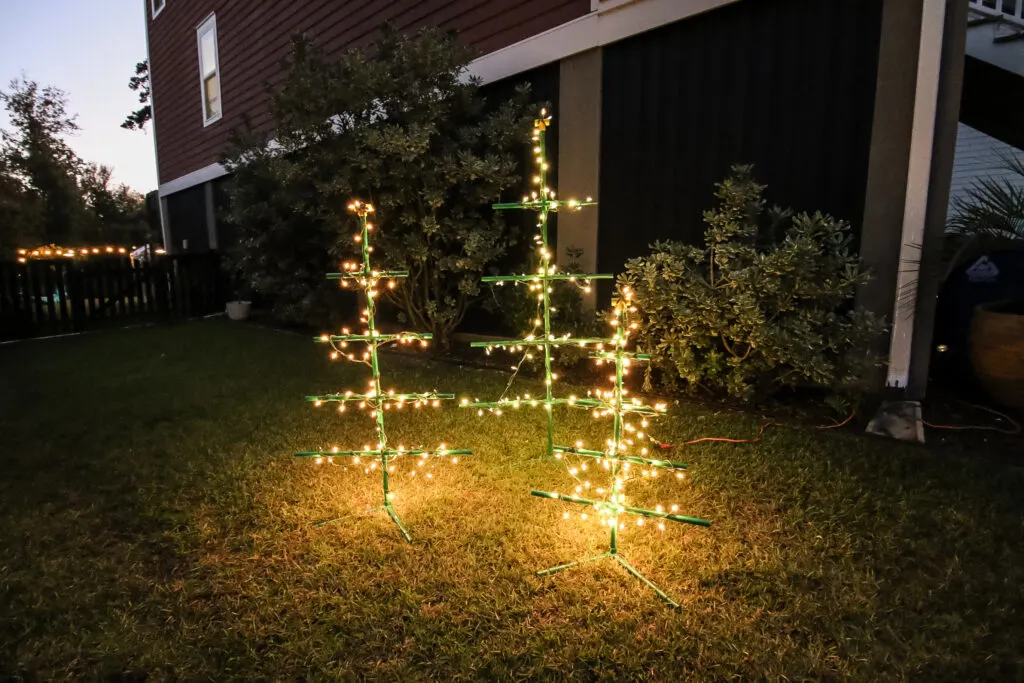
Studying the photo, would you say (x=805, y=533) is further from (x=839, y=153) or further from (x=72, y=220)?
(x=72, y=220)

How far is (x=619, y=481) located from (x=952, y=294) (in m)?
4.30

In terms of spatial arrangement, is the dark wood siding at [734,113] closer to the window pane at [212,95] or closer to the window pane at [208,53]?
the window pane at [212,95]

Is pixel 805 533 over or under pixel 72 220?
under

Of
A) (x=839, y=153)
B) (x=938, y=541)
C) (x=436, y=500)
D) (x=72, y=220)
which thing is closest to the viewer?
(x=938, y=541)

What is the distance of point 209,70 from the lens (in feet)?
40.1

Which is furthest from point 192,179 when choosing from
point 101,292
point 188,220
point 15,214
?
point 15,214

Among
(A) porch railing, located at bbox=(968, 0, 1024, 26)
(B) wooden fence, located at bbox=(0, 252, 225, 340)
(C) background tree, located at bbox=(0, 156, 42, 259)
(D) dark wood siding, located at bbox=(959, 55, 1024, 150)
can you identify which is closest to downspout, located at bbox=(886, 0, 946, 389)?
(A) porch railing, located at bbox=(968, 0, 1024, 26)

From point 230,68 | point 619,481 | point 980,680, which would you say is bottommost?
point 980,680

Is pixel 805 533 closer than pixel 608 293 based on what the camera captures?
Yes

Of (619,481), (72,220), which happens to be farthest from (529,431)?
(72,220)

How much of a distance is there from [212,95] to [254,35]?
261cm

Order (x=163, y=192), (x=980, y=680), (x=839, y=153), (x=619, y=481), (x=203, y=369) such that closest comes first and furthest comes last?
(x=980, y=680), (x=619, y=481), (x=839, y=153), (x=203, y=369), (x=163, y=192)

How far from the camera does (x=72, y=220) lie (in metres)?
17.7

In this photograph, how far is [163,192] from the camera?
14.8 m
